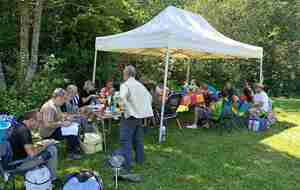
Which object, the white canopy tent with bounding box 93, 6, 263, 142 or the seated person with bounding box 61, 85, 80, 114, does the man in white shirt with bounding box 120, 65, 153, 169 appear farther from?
the white canopy tent with bounding box 93, 6, 263, 142

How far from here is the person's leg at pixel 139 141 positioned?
5222 mm

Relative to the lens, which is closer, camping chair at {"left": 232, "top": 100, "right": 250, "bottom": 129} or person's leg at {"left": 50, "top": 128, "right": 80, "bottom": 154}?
person's leg at {"left": 50, "top": 128, "right": 80, "bottom": 154}

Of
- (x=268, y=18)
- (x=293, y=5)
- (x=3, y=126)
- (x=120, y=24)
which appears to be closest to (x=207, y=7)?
(x=268, y=18)

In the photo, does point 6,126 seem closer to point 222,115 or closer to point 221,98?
point 222,115

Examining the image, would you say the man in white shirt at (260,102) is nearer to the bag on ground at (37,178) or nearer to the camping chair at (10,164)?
the bag on ground at (37,178)

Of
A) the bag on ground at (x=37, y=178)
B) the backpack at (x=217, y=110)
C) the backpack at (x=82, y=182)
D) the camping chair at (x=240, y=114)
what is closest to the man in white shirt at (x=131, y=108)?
the backpack at (x=82, y=182)

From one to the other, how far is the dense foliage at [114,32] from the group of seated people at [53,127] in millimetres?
1885

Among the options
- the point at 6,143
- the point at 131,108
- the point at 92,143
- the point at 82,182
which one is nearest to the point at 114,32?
the point at 92,143

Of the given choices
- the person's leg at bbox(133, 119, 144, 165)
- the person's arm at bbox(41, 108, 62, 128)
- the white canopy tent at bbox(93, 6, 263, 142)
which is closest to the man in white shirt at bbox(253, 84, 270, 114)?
the white canopy tent at bbox(93, 6, 263, 142)

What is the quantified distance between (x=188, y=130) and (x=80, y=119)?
2731mm

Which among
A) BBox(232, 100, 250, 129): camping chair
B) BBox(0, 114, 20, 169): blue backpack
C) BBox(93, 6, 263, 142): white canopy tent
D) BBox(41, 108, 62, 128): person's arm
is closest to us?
BBox(0, 114, 20, 169): blue backpack

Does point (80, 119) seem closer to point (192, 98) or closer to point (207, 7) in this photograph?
point (192, 98)

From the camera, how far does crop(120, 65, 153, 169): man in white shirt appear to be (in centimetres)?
499

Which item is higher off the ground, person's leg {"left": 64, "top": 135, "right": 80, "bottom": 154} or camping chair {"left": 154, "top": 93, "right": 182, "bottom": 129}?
camping chair {"left": 154, "top": 93, "right": 182, "bottom": 129}
